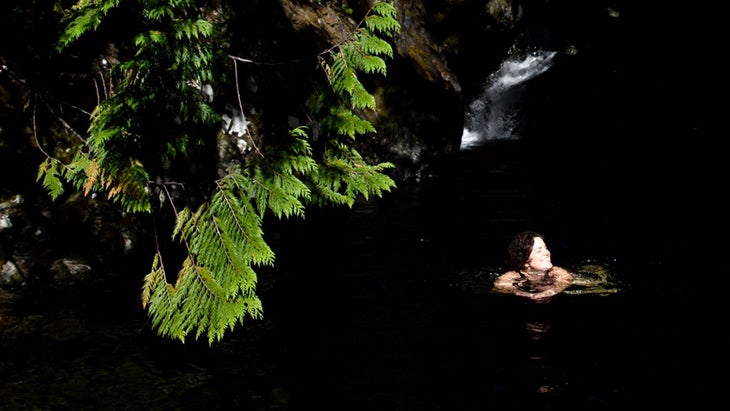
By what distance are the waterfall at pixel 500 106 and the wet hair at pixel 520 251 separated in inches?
542

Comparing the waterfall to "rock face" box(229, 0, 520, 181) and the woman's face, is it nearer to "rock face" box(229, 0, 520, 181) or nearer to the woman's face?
"rock face" box(229, 0, 520, 181)

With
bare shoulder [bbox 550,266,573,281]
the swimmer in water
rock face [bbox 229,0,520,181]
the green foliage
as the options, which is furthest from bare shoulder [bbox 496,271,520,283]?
rock face [bbox 229,0,520,181]

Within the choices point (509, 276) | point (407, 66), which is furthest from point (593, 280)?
point (407, 66)

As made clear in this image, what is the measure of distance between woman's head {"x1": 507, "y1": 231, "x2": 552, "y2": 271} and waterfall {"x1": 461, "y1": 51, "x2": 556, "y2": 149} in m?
13.8

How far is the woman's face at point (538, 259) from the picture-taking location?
8008 millimetres

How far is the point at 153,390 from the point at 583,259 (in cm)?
641

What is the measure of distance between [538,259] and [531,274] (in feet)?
1.02

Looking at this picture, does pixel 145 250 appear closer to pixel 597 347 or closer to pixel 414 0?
pixel 597 347

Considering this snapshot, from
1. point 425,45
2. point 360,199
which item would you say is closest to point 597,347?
point 360,199

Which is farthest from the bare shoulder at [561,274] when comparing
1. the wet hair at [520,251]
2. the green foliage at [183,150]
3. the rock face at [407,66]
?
the rock face at [407,66]

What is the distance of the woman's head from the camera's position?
8.04 metres

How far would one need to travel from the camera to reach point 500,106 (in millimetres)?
23906

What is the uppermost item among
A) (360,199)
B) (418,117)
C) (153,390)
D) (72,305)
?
(418,117)

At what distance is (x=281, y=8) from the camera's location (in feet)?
42.6
